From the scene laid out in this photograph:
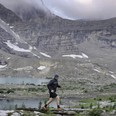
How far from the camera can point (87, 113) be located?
2469cm

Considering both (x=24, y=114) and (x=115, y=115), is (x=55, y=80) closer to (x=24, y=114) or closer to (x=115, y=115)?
(x=24, y=114)

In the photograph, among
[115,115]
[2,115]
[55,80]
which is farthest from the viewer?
[115,115]

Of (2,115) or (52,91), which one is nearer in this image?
(2,115)

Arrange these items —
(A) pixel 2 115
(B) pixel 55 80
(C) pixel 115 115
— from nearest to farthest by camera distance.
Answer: (A) pixel 2 115, (B) pixel 55 80, (C) pixel 115 115

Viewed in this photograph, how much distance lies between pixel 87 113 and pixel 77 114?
1247 mm

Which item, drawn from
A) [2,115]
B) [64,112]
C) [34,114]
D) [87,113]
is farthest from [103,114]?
[2,115]

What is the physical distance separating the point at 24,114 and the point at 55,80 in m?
3.00

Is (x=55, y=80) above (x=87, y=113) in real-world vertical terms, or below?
above

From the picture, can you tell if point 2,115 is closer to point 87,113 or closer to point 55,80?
point 55,80

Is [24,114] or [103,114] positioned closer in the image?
[24,114]

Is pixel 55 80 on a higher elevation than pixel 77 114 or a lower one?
higher

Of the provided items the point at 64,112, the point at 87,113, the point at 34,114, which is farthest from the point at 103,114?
the point at 34,114

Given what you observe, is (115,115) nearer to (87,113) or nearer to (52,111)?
(87,113)

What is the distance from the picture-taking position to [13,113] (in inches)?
835
